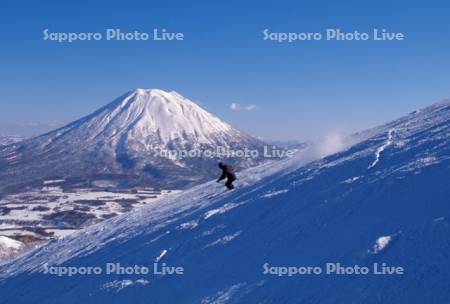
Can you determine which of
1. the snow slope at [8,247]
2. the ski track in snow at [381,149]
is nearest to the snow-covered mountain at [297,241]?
the ski track in snow at [381,149]

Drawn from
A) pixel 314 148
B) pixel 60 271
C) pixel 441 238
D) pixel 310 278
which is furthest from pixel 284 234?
pixel 314 148

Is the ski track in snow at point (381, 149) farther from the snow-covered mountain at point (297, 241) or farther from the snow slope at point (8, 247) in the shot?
the snow slope at point (8, 247)

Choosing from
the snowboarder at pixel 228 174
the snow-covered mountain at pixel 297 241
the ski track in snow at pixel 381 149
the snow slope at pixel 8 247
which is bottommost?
the snow slope at pixel 8 247

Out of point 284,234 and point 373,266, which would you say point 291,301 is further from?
point 284,234

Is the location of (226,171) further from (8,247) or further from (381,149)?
(8,247)

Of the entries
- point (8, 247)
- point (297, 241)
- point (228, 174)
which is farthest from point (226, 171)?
point (8, 247)

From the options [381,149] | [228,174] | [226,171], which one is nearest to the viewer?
[381,149]

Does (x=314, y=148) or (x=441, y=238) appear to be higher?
(x=314, y=148)

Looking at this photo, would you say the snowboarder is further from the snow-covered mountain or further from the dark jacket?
the snow-covered mountain
